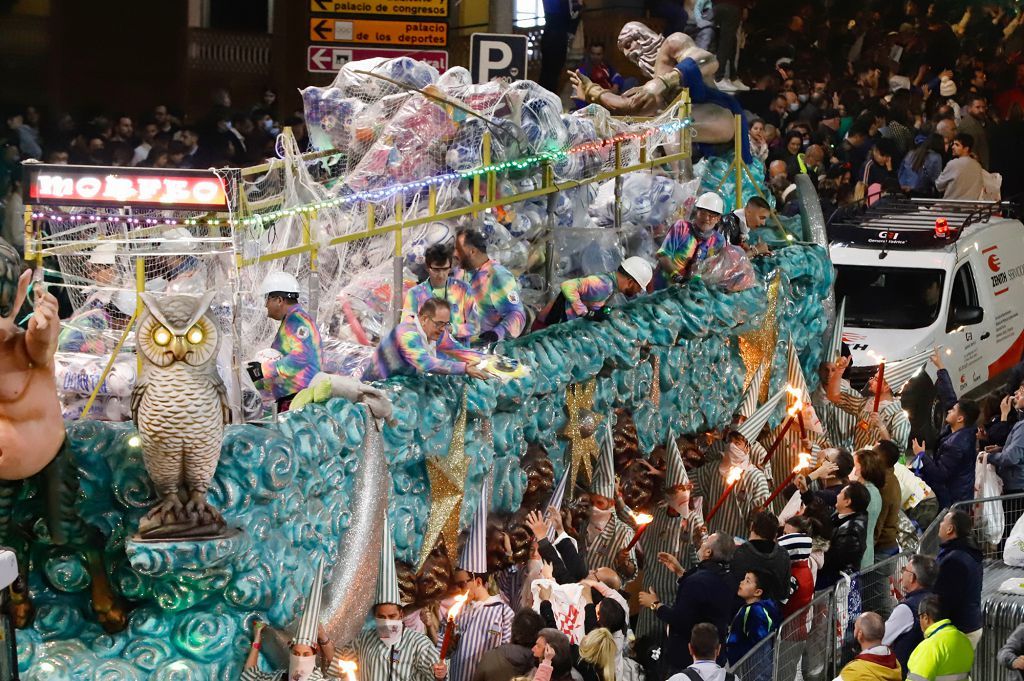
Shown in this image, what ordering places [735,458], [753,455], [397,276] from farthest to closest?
[753,455]
[735,458]
[397,276]

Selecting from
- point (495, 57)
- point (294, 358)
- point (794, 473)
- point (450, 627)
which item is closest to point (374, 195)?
point (294, 358)

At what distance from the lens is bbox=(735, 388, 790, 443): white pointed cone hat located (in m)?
14.5

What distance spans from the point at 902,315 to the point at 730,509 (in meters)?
4.02

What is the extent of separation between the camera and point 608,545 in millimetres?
12461

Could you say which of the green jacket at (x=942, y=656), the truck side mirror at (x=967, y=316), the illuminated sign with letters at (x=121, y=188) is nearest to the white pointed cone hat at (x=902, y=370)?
the truck side mirror at (x=967, y=316)

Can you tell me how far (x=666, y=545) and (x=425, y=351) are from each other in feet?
11.4

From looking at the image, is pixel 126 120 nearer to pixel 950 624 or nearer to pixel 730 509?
pixel 730 509

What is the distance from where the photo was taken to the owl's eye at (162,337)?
28.0ft

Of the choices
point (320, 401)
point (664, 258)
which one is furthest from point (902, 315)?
point (320, 401)

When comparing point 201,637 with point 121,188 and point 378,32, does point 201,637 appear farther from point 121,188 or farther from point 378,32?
point 378,32

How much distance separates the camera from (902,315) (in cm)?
1731

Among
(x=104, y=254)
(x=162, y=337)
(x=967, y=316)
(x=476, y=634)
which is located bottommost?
(x=476, y=634)

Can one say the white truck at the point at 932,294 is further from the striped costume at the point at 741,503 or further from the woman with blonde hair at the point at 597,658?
the woman with blonde hair at the point at 597,658

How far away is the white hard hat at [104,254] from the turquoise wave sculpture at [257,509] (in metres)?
1.18
